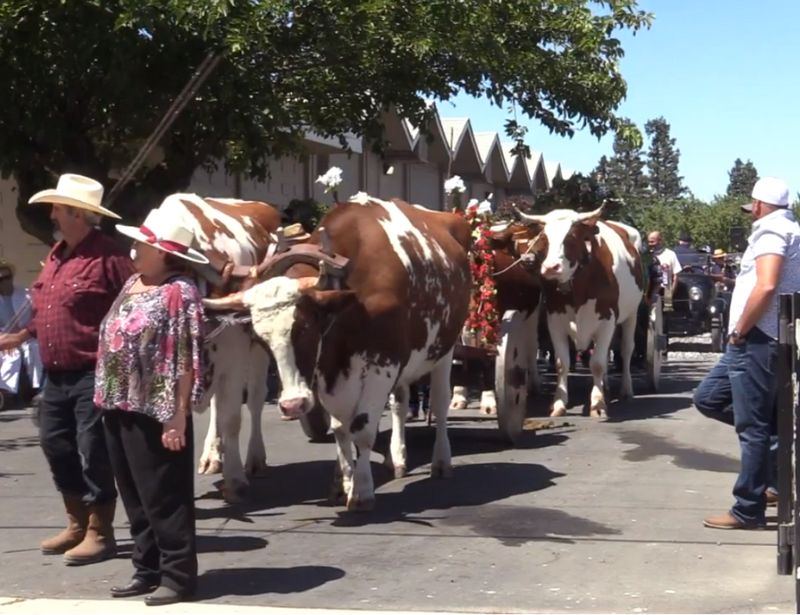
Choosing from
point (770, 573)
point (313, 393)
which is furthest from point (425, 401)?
point (770, 573)

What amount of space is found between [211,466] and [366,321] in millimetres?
2566

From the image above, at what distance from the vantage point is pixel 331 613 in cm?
647

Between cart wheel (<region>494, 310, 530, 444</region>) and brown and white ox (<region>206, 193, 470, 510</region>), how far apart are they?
50.8 inches

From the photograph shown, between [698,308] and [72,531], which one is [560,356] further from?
[698,308]

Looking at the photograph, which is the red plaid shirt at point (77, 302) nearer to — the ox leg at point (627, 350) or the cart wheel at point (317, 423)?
the cart wheel at point (317, 423)

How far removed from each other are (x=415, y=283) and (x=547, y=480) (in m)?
1.97

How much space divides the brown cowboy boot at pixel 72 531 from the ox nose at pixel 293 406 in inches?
49.8

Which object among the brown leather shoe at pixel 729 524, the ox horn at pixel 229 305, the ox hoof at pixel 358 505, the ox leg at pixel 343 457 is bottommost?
the brown leather shoe at pixel 729 524

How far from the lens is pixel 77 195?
7539mm

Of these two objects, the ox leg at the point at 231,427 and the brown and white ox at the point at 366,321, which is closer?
the brown and white ox at the point at 366,321

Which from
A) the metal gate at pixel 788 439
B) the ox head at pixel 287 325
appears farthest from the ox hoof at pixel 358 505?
the metal gate at pixel 788 439

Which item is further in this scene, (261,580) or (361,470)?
(361,470)

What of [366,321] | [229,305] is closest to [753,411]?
[366,321]

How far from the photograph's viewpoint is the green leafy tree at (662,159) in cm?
13488
